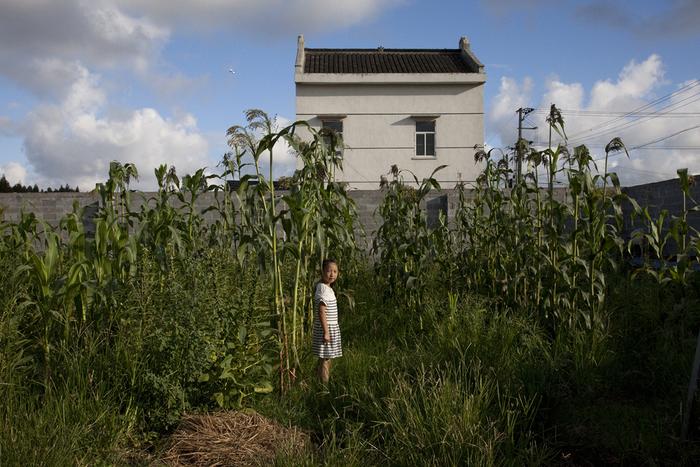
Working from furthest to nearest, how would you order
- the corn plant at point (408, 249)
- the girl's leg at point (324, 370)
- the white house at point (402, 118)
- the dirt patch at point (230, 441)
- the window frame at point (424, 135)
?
the window frame at point (424, 135) → the white house at point (402, 118) → the corn plant at point (408, 249) → the girl's leg at point (324, 370) → the dirt patch at point (230, 441)

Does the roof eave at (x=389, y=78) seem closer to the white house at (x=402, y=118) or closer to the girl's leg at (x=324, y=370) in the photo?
the white house at (x=402, y=118)

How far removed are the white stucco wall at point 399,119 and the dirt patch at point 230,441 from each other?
18.4 meters

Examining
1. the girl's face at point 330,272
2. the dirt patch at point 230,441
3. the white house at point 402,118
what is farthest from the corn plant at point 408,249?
the white house at point 402,118

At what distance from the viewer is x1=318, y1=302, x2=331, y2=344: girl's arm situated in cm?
491

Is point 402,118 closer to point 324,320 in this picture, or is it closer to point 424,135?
point 424,135

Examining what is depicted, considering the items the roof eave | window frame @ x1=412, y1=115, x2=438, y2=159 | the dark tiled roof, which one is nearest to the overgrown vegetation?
the roof eave

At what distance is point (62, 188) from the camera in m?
26.0

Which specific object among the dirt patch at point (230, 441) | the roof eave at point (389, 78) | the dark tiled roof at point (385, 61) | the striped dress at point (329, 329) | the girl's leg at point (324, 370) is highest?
the dark tiled roof at point (385, 61)

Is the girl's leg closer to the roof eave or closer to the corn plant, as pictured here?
the corn plant

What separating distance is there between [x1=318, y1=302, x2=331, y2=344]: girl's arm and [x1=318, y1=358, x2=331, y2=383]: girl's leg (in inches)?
6.6

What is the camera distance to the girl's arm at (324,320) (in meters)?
4.91

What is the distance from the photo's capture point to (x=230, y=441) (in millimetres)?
3754

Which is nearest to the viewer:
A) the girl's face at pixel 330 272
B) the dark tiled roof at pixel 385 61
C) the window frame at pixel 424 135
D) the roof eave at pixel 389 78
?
the girl's face at pixel 330 272

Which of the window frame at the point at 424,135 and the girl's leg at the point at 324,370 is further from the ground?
the window frame at the point at 424,135
